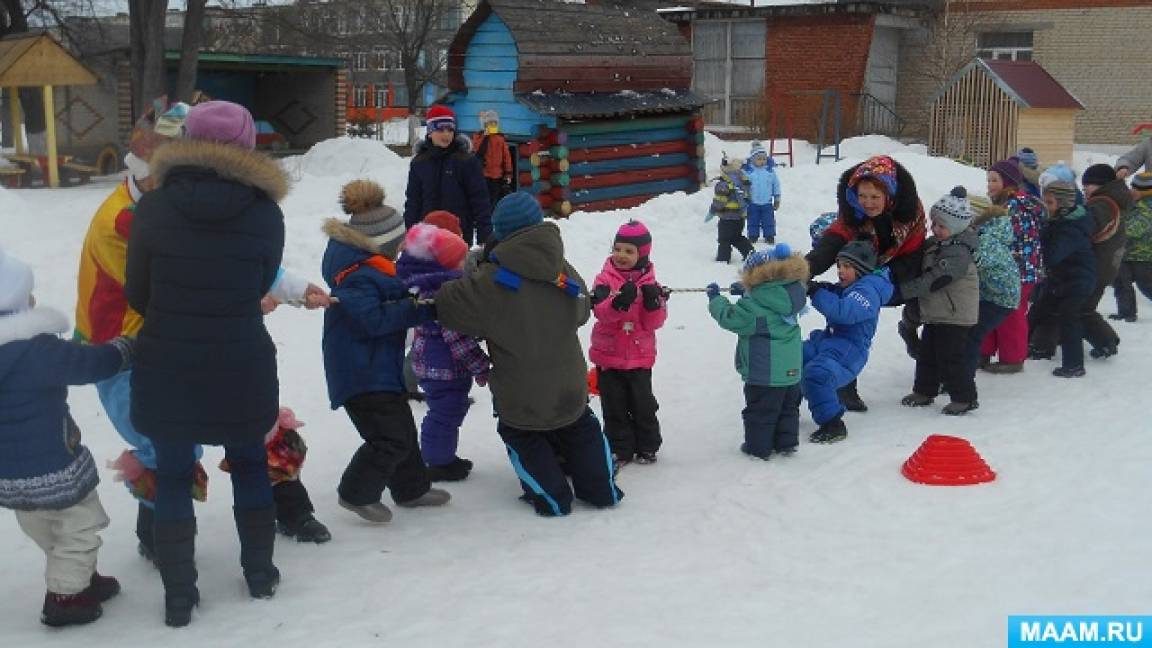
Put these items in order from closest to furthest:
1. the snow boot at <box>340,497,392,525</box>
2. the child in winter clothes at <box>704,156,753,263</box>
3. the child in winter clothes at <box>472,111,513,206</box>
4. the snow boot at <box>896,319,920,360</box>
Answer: the snow boot at <box>340,497,392,525</box> → the snow boot at <box>896,319,920,360</box> → the child in winter clothes at <box>704,156,753,263</box> → the child in winter clothes at <box>472,111,513,206</box>

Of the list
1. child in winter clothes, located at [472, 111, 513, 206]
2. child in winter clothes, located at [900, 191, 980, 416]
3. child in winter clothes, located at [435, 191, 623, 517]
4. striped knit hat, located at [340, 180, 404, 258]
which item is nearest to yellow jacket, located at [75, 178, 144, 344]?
striped knit hat, located at [340, 180, 404, 258]

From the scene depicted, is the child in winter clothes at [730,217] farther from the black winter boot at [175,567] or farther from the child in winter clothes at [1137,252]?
the black winter boot at [175,567]

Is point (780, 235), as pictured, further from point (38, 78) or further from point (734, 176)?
point (38, 78)

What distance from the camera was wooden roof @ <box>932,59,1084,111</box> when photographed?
65.9ft

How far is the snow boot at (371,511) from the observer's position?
16.9ft

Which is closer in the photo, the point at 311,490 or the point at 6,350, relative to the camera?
the point at 6,350

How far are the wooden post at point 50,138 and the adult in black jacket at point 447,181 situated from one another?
392 inches

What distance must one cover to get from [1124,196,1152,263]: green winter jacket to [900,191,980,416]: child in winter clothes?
10.8ft

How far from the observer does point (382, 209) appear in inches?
205

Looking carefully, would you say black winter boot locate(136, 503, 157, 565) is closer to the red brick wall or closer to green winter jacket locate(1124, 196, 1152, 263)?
green winter jacket locate(1124, 196, 1152, 263)

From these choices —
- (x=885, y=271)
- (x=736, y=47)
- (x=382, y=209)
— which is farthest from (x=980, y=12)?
(x=382, y=209)

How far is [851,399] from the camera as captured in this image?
7.57 metres

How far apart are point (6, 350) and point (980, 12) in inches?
1195

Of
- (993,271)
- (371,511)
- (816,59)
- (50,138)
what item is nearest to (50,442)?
(371,511)
